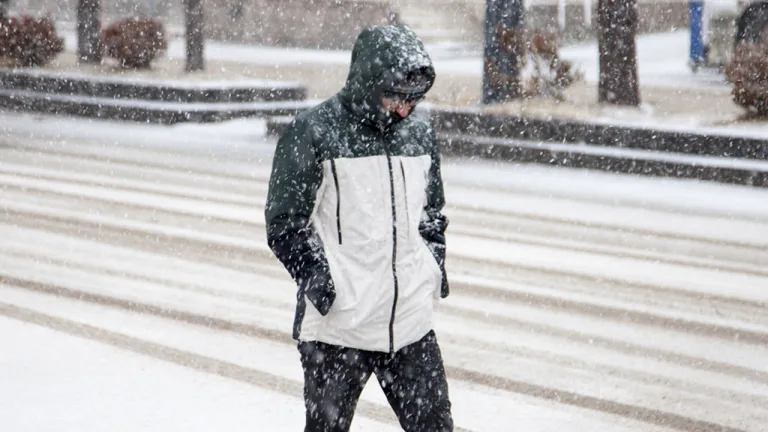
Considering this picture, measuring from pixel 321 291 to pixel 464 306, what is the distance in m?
3.97

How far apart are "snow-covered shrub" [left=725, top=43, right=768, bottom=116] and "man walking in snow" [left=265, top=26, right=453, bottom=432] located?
1134cm

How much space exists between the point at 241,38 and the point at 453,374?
30561mm

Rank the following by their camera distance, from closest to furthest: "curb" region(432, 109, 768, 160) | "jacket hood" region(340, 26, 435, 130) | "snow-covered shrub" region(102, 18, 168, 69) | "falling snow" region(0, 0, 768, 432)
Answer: "jacket hood" region(340, 26, 435, 130)
"falling snow" region(0, 0, 768, 432)
"curb" region(432, 109, 768, 160)
"snow-covered shrub" region(102, 18, 168, 69)

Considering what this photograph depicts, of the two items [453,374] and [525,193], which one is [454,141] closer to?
[525,193]

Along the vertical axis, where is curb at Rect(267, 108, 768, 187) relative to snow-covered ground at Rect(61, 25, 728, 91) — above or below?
below

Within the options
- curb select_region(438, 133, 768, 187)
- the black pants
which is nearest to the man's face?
the black pants

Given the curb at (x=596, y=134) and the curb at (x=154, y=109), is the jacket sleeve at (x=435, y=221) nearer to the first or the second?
the curb at (x=596, y=134)

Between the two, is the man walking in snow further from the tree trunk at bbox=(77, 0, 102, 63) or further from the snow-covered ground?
the tree trunk at bbox=(77, 0, 102, 63)

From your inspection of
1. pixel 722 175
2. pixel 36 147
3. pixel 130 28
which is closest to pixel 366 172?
pixel 722 175

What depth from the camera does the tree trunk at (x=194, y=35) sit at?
2181 centimetres

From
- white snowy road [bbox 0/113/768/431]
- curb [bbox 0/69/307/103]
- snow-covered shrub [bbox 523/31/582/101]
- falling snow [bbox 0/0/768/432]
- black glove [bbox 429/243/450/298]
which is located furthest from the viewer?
curb [bbox 0/69/307/103]

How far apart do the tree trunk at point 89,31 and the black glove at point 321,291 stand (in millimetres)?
21208

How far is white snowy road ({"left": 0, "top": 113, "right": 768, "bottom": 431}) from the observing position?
5578 millimetres

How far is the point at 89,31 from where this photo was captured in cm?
2423
